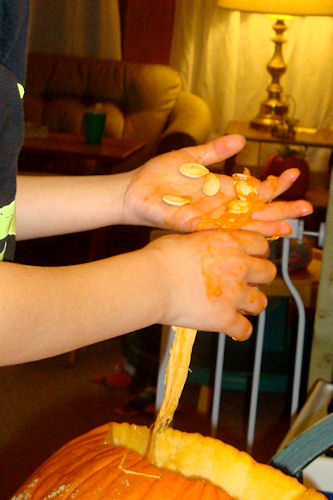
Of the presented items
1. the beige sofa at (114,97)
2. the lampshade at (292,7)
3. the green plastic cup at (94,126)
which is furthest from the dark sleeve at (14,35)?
the beige sofa at (114,97)

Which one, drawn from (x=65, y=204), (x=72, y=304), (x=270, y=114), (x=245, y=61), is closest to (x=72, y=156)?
(x=270, y=114)

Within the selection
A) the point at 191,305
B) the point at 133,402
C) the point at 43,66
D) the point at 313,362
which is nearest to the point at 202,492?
the point at 191,305

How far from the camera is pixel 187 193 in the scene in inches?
31.9

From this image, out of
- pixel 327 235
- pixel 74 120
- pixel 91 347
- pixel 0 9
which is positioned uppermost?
pixel 0 9

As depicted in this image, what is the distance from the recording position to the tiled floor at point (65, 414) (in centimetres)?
179

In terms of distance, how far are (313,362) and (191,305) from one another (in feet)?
1.85

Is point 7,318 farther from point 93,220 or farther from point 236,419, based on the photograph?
point 236,419

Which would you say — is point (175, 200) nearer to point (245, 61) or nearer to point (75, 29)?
point (245, 61)

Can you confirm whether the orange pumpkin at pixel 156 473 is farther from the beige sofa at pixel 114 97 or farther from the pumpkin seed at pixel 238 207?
the beige sofa at pixel 114 97

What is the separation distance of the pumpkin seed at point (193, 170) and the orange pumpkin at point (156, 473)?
28 centimetres

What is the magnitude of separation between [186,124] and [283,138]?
0.47m

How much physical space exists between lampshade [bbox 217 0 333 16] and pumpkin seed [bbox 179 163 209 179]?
7.66 ft

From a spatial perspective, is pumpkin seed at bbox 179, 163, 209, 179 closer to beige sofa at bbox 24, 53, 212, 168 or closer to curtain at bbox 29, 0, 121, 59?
beige sofa at bbox 24, 53, 212, 168

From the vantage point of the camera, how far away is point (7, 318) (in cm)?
57
